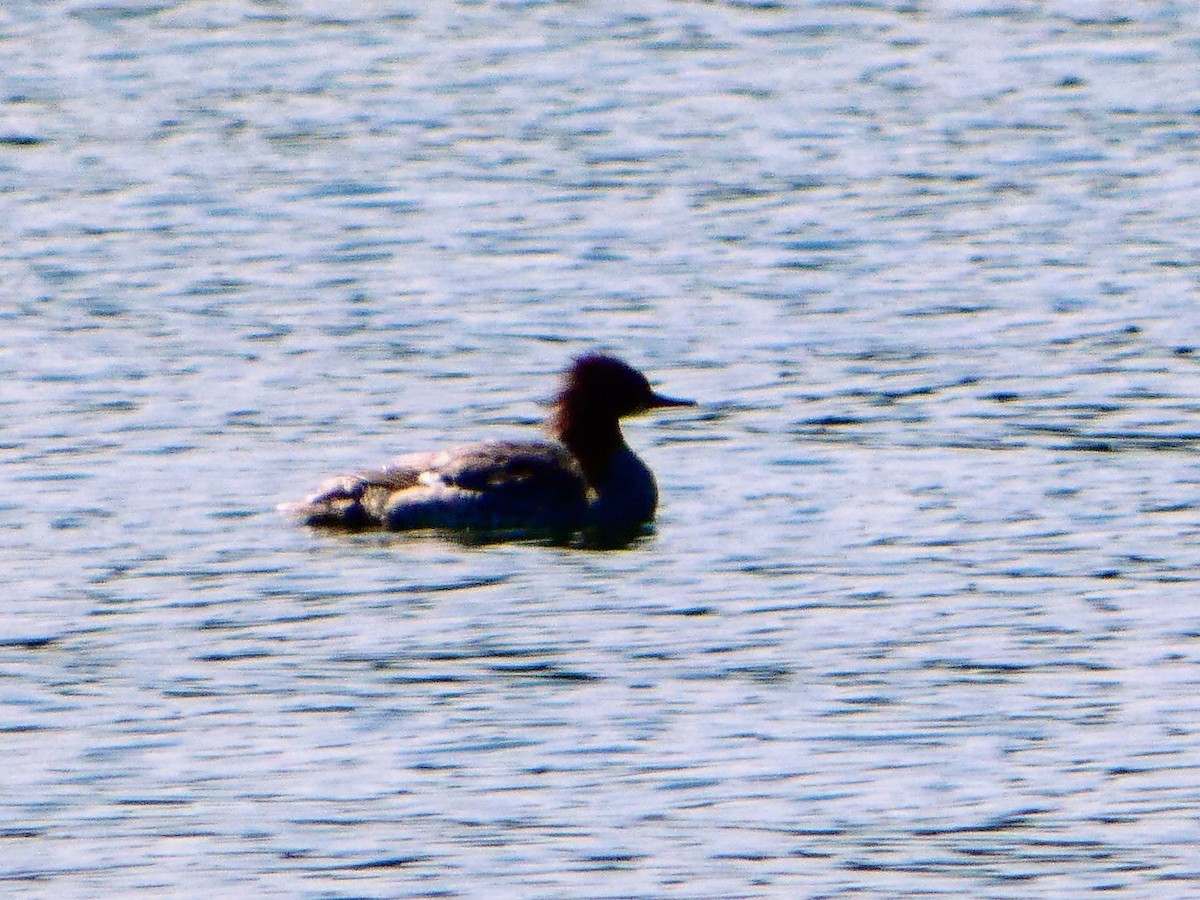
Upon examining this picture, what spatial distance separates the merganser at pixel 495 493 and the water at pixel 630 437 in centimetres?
24

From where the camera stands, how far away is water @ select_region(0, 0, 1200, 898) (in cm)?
1108

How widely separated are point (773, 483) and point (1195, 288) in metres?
5.61

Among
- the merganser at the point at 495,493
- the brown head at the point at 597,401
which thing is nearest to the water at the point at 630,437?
the merganser at the point at 495,493

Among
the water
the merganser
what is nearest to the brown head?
the merganser

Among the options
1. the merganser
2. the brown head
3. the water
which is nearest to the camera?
the water

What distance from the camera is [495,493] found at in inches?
→ 632

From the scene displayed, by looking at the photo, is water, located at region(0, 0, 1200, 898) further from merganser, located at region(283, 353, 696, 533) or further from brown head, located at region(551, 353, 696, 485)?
brown head, located at region(551, 353, 696, 485)

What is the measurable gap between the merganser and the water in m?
0.24

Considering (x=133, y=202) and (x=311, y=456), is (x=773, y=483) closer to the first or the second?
(x=311, y=456)

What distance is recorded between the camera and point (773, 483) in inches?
650

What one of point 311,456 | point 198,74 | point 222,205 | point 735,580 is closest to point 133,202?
point 222,205

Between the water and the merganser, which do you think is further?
the merganser

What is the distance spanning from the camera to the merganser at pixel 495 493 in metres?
15.8

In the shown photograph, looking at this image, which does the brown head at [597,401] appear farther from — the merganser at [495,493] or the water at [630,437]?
the water at [630,437]
